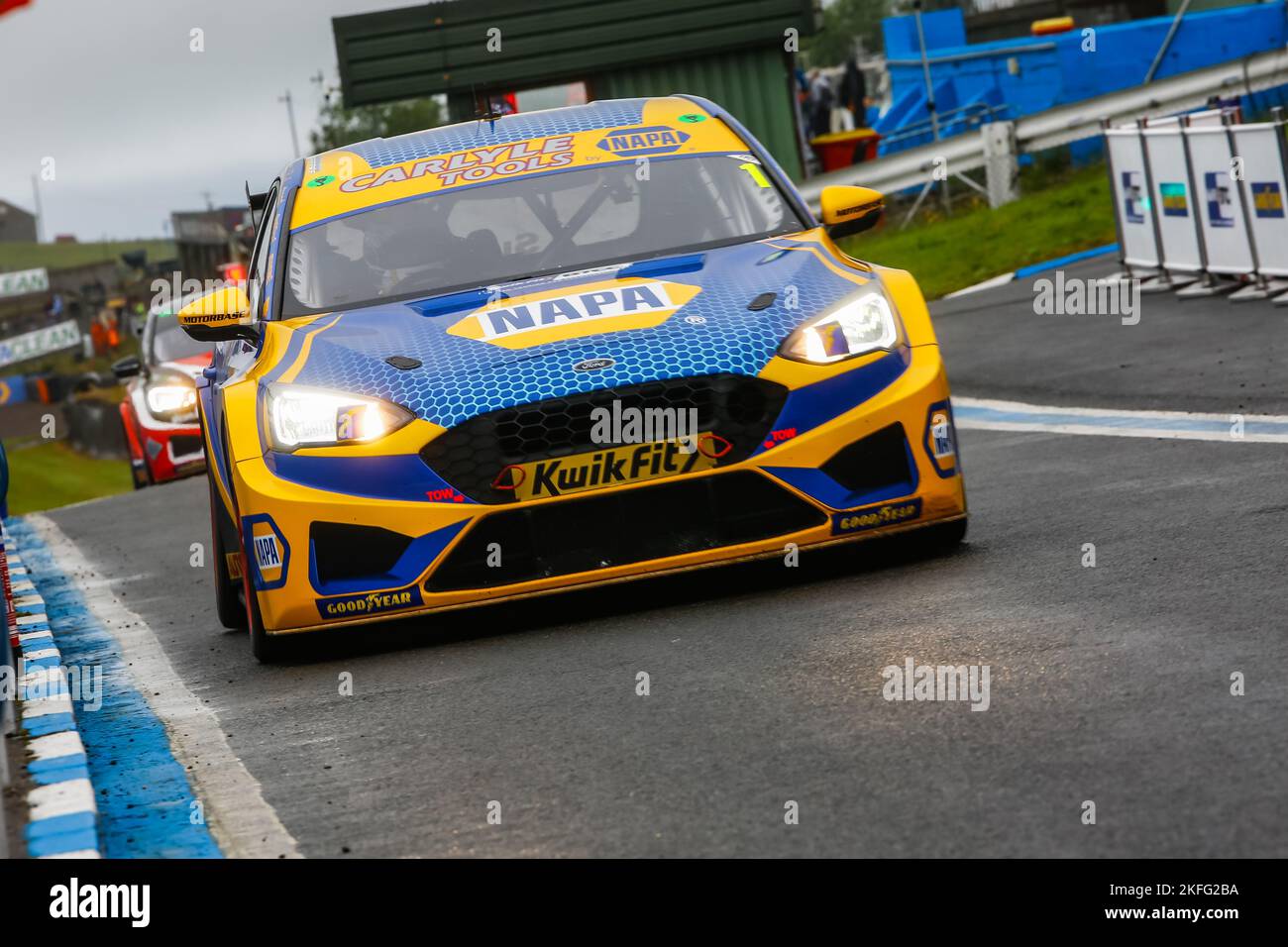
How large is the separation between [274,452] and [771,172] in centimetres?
244

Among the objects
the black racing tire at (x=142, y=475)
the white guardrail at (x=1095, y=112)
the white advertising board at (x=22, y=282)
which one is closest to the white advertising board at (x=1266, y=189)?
the black racing tire at (x=142, y=475)

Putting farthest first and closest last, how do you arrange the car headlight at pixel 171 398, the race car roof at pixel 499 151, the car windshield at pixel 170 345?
the car windshield at pixel 170 345
the car headlight at pixel 171 398
the race car roof at pixel 499 151

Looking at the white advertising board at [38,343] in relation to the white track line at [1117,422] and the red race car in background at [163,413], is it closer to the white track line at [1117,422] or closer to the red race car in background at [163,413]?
the red race car in background at [163,413]

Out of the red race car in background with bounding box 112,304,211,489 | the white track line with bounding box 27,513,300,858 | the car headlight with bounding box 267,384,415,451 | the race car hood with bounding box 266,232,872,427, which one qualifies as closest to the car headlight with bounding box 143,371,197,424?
the red race car in background with bounding box 112,304,211,489

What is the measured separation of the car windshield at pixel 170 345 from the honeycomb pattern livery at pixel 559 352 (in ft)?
38.4

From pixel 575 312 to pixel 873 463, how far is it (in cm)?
109

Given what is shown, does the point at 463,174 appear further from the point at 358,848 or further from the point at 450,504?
the point at 358,848

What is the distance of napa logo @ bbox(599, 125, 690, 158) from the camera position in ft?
25.8

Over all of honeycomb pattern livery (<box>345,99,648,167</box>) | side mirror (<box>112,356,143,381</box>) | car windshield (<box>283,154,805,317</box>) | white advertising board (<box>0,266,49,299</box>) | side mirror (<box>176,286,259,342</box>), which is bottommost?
white advertising board (<box>0,266,49,299</box>)

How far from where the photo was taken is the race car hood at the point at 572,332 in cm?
636

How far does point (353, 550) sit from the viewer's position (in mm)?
6367

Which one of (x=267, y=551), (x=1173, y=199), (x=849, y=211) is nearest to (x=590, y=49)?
(x=1173, y=199)

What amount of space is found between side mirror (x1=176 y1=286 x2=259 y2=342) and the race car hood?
32 cm

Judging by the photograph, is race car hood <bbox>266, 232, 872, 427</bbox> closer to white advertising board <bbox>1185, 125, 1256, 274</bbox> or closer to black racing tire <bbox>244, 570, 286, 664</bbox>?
black racing tire <bbox>244, 570, 286, 664</bbox>
